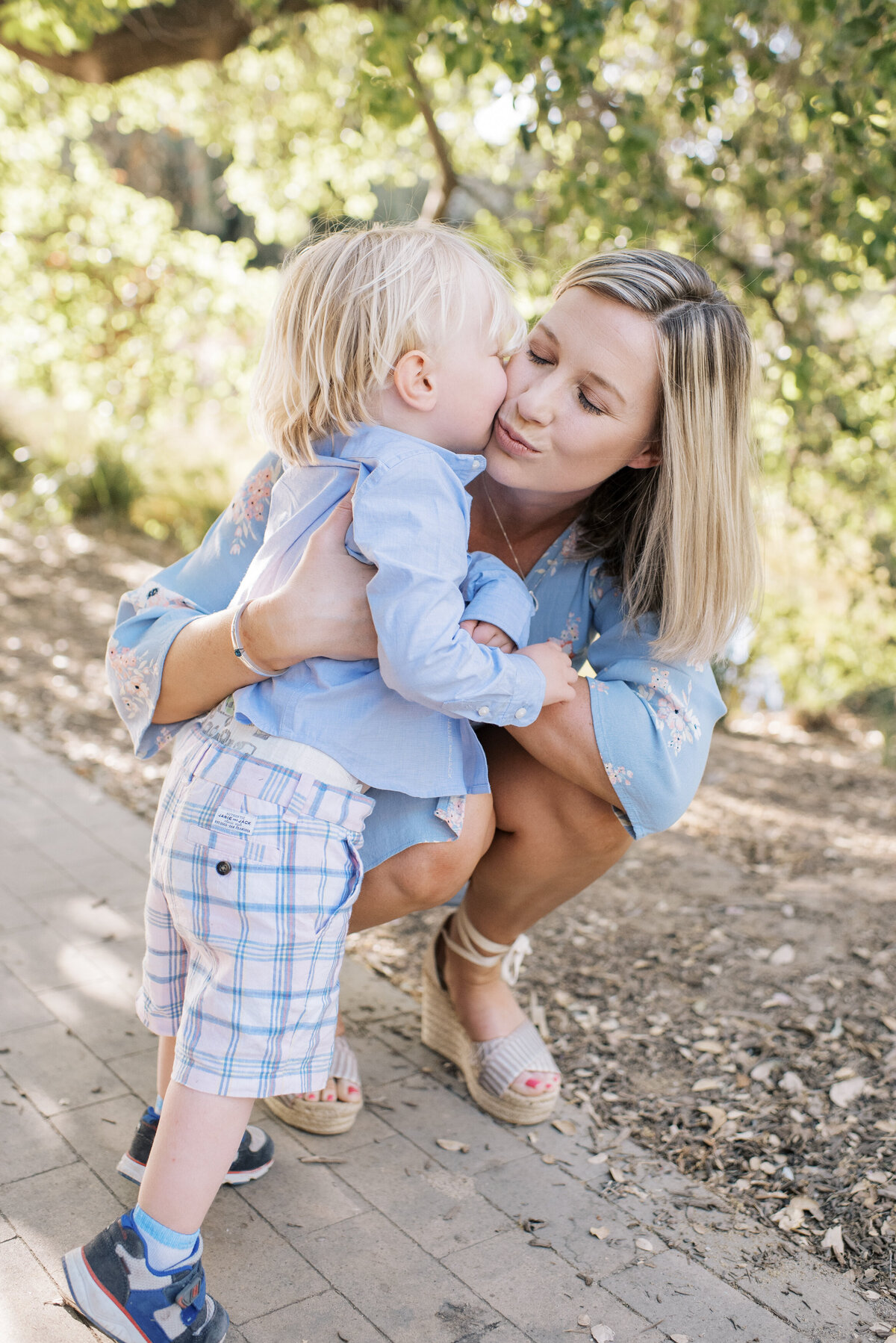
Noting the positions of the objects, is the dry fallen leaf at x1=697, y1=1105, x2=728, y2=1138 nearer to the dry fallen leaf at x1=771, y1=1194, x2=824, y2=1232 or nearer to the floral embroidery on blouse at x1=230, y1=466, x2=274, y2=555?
the dry fallen leaf at x1=771, y1=1194, x2=824, y2=1232

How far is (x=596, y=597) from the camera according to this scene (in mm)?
2068

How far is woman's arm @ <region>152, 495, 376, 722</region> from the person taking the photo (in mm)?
1549

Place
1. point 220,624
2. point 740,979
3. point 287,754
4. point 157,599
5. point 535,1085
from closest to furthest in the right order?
1. point 287,754
2. point 220,624
3. point 157,599
4. point 535,1085
5. point 740,979

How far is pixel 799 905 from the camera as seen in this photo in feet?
9.80

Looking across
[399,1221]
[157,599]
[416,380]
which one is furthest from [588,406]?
[399,1221]

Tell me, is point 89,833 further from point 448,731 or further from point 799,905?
point 799,905

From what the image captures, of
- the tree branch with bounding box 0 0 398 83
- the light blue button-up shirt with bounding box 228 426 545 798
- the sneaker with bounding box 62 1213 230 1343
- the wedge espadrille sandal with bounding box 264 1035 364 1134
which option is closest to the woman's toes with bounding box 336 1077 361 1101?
the wedge espadrille sandal with bounding box 264 1035 364 1134

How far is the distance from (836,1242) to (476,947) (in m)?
0.76

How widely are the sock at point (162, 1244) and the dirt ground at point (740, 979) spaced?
2.65 feet

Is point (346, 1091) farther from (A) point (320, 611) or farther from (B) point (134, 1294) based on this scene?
(A) point (320, 611)

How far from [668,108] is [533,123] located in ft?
2.26

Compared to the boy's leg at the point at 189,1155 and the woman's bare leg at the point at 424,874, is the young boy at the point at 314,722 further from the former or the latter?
the woman's bare leg at the point at 424,874

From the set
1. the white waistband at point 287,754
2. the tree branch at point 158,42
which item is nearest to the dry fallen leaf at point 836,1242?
the white waistband at point 287,754

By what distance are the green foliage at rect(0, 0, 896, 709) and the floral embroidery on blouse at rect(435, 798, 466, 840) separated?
49.6 inches
